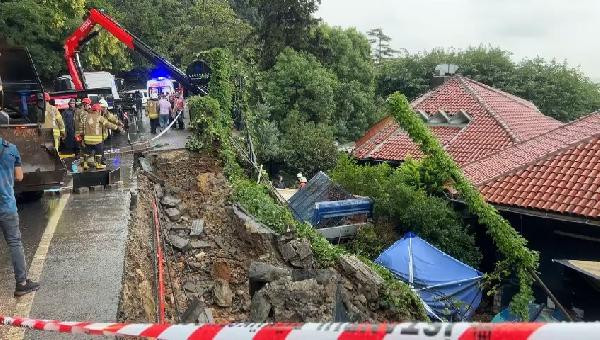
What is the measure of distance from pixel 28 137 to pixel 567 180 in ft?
36.0

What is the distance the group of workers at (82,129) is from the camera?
36.3ft

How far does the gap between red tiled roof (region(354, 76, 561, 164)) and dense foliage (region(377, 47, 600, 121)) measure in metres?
8.32

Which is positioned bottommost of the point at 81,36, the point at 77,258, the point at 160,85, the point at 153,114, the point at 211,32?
the point at 77,258

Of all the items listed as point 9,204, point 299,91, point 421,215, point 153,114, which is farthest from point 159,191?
point 299,91

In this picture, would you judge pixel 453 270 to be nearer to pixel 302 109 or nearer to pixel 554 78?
pixel 302 109

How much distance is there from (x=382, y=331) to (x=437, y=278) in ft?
34.3

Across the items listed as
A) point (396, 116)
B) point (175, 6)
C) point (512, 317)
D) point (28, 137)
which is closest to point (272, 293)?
point (28, 137)

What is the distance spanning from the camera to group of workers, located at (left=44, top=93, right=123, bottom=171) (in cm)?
1107

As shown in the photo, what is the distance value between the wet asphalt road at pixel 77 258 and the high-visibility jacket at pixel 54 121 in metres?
1.90

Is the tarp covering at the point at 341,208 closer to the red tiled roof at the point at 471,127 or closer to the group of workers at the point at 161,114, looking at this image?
the red tiled roof at the point at 471,127

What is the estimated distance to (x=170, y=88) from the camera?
28.2m

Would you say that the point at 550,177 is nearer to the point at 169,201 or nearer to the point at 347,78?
the point at 169,201

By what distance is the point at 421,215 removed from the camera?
13617 millimetres

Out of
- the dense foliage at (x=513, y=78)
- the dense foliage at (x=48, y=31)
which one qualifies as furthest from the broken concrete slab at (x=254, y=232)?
the dense foliage at (x=513, y=78)
